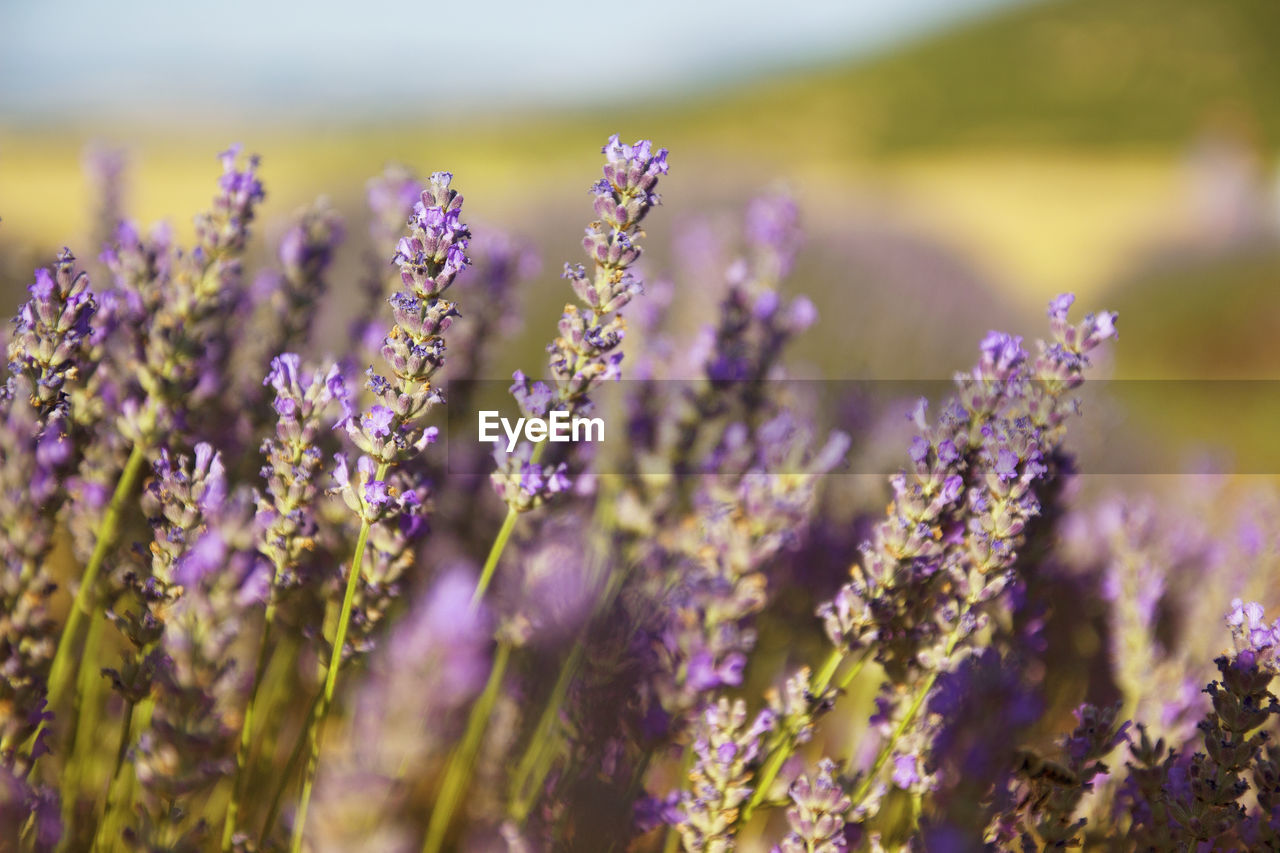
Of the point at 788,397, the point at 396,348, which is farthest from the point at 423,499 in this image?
the point at 788,397

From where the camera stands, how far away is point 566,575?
153 cm

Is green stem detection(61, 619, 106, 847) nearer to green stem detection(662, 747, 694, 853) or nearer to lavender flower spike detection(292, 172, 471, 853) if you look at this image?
lavender flower spike detection(292, 172, 471, 853)

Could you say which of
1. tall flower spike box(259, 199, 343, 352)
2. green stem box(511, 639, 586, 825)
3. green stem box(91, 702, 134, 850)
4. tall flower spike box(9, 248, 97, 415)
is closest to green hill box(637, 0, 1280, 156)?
tall flower spike box(259, 199, 343, 352)

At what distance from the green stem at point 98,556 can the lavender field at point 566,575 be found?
15mm

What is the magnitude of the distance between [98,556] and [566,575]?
2.34 feet

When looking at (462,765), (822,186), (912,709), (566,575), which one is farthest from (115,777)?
(822,186)

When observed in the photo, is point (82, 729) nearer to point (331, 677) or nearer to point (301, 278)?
point (331, 677)

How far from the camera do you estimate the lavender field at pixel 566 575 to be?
96 cm

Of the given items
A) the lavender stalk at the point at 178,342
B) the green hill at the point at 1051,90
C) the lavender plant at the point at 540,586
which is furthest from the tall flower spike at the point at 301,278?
the green hill at the point at 1051,90

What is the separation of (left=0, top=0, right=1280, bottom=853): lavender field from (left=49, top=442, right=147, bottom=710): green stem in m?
0.02

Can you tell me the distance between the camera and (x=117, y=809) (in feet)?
3.88

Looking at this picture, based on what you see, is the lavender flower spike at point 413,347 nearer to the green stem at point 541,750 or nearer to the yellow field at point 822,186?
the green stem at point 541,750

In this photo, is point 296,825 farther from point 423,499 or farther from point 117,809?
point 423,499

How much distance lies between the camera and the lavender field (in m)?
0.96
